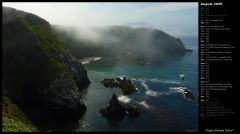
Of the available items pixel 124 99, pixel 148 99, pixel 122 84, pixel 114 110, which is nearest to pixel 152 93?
pixel 148 99

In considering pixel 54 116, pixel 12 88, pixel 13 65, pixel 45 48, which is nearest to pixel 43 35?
pixel 45 48

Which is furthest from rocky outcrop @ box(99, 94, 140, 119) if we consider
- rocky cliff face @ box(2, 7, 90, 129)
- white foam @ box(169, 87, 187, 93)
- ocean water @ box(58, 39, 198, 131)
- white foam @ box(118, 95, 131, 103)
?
white foam @ box(169, 87, 187, 93)

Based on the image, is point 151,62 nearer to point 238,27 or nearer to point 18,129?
point 18,129

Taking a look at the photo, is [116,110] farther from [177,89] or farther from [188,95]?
[177,89]

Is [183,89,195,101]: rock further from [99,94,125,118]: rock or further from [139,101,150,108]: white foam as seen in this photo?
[99,94,125,118]: rock

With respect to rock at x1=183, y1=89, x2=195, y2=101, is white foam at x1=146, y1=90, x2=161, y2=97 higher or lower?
higher

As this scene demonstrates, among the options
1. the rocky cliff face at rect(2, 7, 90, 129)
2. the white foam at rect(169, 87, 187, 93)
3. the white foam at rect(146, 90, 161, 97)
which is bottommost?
the white foam at rect(169, 87, 187, 93)

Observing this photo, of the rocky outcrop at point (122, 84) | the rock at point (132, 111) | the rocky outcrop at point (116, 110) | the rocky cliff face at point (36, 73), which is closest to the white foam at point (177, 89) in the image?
the rocky outcrop at point (122, 84)
